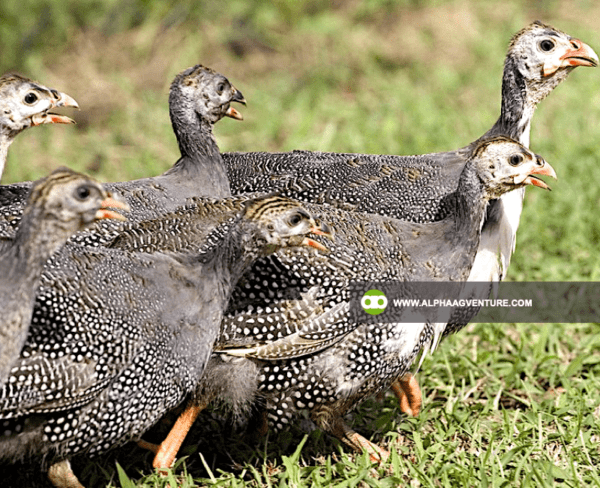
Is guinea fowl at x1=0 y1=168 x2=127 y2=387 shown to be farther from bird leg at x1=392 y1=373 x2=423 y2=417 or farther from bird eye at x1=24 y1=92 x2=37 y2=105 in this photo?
bird leg at x1=392 y1=373 x2=423 y2=417

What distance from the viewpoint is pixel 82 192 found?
291 centimetres

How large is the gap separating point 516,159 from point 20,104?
2200mm

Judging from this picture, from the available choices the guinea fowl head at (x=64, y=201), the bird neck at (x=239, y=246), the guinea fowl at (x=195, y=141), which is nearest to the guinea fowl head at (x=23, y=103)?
the guinea fowl at (x=195, y=141)

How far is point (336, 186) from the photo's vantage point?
4344mm

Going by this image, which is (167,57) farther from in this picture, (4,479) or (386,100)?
(4,479)

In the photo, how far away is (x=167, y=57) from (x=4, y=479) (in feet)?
16.6

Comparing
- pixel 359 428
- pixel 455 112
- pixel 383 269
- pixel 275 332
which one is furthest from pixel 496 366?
pixel 455 112

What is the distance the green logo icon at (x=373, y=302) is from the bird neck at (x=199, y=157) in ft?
4.07

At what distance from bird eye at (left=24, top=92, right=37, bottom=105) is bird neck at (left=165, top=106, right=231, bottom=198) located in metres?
0.75

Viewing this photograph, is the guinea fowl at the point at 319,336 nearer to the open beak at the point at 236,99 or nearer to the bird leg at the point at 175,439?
the bird leg at the point at 175,439

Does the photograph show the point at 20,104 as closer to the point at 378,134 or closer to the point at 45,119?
the point at 45,119

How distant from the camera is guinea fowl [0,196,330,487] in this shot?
314cm

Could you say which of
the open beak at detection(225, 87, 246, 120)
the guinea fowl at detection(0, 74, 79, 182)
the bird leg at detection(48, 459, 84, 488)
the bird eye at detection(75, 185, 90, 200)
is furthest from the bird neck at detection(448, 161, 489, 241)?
the guinea fowl at detection(0, 74, 79, 182)

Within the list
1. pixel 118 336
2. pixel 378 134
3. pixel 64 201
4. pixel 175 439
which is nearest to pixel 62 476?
pixel 175 439
